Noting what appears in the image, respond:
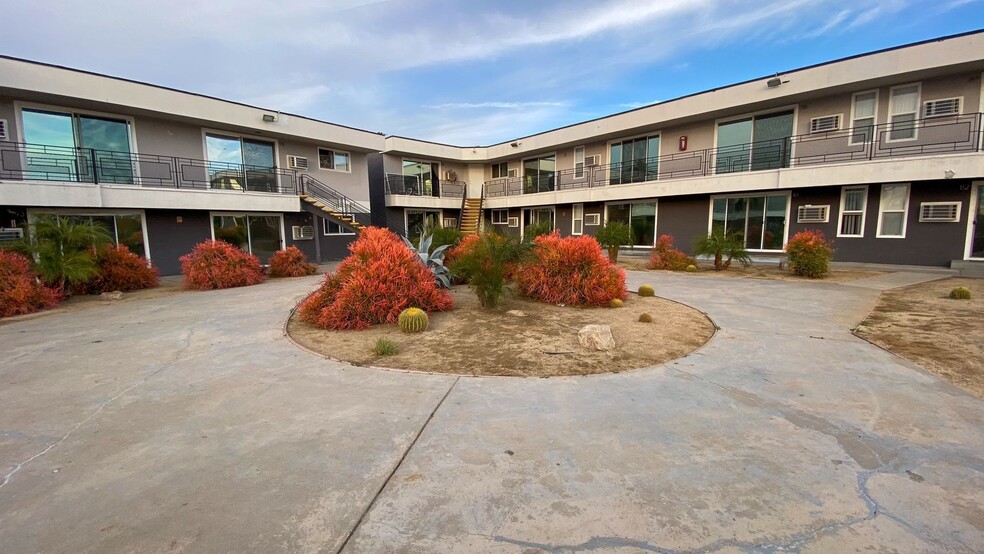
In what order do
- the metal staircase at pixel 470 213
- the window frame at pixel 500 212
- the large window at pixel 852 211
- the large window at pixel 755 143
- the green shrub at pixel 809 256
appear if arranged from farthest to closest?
the window frame at pixel 500 212 < the metal staircase at pixel 470 213 < the large window at pixel 755 143 < the large window at pixel 852 211 < the green shrub at pixel 809 256

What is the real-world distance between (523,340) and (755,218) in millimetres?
14717

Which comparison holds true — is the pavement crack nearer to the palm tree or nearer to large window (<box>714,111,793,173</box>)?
the palm tree

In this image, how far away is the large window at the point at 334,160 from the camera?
19531mm

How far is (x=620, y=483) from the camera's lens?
2656 mm

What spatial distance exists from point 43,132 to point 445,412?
16745 millimetres

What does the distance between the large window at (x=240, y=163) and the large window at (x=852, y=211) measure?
70.4ft

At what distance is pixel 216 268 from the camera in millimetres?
11719

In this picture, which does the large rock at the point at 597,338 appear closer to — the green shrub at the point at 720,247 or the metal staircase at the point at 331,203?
the green shrub at the point at 720,247

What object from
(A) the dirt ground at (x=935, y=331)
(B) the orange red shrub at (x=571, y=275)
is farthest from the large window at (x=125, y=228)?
(A) the dirt ground at (x=935, y=331)

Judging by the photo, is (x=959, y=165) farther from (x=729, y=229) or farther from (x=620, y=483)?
(x=620, y=483)

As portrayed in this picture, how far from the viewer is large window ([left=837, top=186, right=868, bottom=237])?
14008mm

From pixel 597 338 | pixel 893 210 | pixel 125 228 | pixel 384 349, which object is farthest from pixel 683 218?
pixel 125 228

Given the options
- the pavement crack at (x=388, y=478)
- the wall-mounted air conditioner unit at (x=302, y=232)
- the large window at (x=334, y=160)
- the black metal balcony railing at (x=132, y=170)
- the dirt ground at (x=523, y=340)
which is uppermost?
the large window at (x=334, y=160)

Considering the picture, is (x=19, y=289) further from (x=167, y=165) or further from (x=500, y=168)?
(x=500, y=168)
